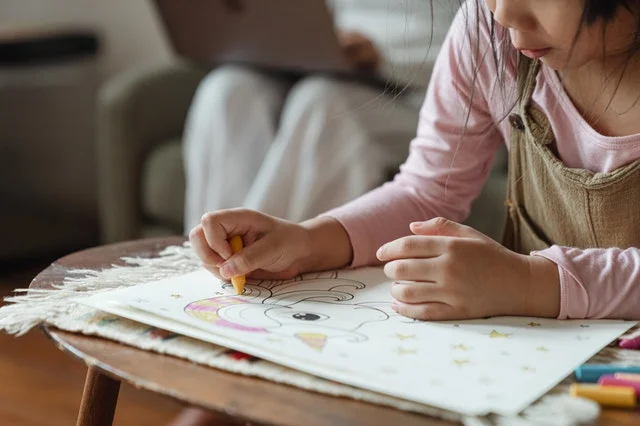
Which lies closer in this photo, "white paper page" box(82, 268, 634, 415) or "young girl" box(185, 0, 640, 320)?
"white paper page" box(82, 268, 634, 415)

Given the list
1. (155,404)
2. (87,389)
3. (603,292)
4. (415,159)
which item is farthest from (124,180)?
(603,292)

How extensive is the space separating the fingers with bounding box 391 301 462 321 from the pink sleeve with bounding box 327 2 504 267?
17 cm

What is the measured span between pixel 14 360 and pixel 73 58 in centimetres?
94

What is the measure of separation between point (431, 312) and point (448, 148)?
0.25 meters

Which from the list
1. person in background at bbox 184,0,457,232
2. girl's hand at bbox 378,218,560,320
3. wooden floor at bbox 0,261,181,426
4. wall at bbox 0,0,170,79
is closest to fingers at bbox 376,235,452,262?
girl's hand at bbox 378,218,560,320

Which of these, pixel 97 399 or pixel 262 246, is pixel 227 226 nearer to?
pixel 262 246

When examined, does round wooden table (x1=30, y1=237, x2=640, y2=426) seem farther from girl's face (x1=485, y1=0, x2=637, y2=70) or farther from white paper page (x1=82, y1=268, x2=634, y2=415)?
girl's face (x1=485, y1=0, x2=637, y2=70)

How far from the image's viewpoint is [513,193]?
820 millimetres

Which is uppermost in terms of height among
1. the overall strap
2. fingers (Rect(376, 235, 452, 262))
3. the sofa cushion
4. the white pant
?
the overall strap

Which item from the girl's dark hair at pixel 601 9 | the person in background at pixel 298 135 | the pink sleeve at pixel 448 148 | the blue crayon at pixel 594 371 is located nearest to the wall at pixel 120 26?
the person in background at pixel 298 135

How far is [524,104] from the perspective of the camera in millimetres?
750

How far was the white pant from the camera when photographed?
1639 mm

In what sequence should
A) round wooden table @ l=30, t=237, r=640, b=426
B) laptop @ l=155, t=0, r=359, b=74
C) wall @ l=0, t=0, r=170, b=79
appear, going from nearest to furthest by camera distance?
round wooden table @ l=30, t=237, r=640, b=426 → laptop @ l=155, t=0, r=359, b=74 → wall @ l=0, t=0, r=170, b=79

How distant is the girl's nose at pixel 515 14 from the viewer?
23.4 inches
